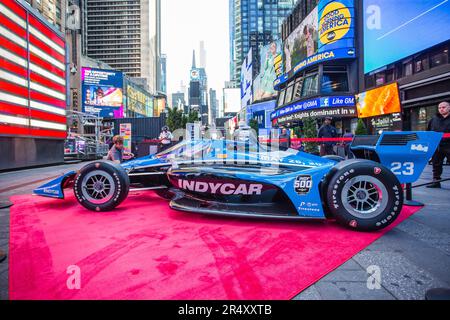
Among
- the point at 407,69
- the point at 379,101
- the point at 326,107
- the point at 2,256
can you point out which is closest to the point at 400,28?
the point at 407,69

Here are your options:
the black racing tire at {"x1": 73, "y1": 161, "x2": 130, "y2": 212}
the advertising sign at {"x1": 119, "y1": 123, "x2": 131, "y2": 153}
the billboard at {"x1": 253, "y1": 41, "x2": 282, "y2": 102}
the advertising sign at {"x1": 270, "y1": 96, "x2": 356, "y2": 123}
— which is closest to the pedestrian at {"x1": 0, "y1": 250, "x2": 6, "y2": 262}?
the black racing tire at {"x1": 73, "y1": 161, "x2": 130, "y2": 212}

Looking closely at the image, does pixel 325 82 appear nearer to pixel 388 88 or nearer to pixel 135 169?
pixel 388 88

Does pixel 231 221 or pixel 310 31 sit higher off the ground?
pixel 310 31

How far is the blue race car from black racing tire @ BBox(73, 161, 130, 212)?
13 mm

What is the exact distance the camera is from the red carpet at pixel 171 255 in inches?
70.0

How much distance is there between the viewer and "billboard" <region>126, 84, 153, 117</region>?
67.1 metres

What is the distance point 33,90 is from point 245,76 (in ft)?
233

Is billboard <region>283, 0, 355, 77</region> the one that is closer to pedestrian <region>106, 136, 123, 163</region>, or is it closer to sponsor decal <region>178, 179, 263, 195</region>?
pedestrian <region>106, 136, 123, 163</region>

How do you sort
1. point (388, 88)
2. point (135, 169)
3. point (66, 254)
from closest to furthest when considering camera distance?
point (66, 254) < point (135, 169) < point (388, 88)

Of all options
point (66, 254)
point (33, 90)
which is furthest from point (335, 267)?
point (33, 90)

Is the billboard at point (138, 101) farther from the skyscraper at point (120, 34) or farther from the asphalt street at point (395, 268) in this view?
the asphalt street at point (395, 268)

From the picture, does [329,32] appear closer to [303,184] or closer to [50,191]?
[303,184]

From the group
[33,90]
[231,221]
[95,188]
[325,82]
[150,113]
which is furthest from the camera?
[150,113]
